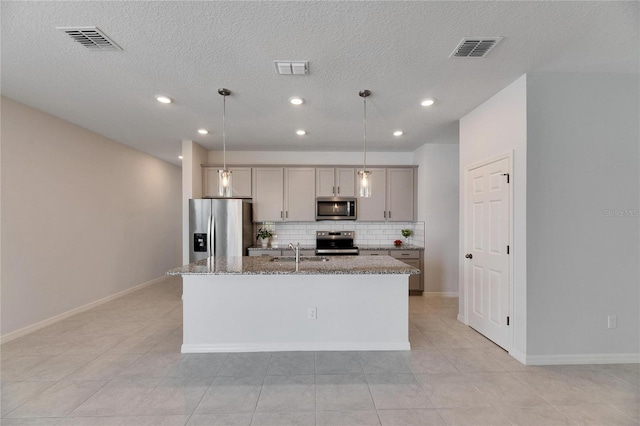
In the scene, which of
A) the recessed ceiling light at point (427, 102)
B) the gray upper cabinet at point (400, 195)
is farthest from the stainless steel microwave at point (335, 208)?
the recessed ceiling light at point (427, 102)

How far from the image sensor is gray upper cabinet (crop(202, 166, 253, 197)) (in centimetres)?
546

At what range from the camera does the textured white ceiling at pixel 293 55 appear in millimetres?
1915

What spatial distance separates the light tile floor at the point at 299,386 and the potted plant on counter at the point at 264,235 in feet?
8.31

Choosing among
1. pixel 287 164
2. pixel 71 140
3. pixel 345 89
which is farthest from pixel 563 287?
pixel 71 140

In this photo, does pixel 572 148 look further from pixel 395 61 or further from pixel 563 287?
pixel 395 61

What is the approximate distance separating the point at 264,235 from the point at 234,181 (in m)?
1.15

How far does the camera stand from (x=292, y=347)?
3.07 meters

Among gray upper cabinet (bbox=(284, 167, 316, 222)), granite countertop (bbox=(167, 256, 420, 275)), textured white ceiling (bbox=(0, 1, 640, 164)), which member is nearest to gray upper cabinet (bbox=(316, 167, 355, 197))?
gray upper cabinet (bbox=(284, 167, 316, 222))

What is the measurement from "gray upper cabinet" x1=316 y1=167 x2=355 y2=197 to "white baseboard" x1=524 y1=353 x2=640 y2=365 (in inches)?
141

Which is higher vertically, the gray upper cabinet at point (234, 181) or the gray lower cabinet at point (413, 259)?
the gray upper cabinet at point (234, 181)

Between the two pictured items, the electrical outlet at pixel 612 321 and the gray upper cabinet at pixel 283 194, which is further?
the gray upper cabinet at pixel 283 194

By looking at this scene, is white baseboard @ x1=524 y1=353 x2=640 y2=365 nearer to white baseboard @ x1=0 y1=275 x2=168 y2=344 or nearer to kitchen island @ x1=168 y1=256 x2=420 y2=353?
kitchen island @ x1=168 y1=256 x2=420 y2=353

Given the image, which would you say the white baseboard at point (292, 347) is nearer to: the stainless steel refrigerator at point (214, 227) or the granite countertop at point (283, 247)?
the stainless steel refrigerator at point (214, 227)

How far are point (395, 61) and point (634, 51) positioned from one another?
6.26 feet
